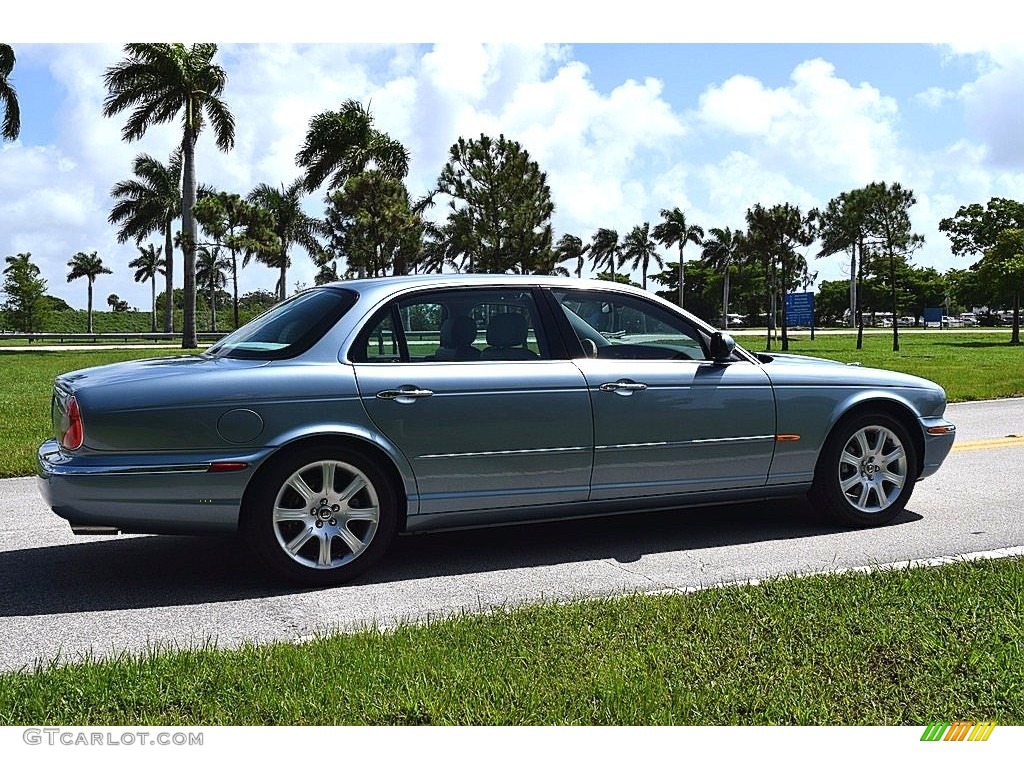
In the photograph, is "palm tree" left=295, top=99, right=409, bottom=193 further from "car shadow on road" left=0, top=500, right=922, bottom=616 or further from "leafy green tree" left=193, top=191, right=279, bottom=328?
"car shadow on road" left=0, top=500, right=922, bottom=616

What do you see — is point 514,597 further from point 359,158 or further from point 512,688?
point 359,158

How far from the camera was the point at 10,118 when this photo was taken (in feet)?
140

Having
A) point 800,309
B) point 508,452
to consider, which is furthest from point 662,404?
point 800,309

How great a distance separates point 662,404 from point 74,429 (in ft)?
9.97

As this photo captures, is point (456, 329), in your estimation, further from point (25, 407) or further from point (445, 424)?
point (25, 407)

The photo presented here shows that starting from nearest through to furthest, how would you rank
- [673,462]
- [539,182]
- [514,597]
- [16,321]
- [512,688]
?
[512,688], [514,597], [673,462], [539,182], [16,321]

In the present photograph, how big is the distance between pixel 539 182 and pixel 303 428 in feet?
155

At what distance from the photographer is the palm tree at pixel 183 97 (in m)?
39.2

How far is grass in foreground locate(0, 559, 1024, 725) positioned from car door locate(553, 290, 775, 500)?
1291mm

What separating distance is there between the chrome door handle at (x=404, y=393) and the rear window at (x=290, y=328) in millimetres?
448

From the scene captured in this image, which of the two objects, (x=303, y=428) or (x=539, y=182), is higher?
(x=539, y=182)
